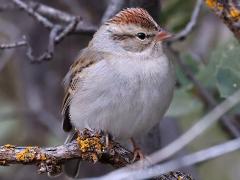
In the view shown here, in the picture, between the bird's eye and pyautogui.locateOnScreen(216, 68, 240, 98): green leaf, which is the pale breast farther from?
pyautogui.locateOnScreen(216, 68, 240, 98): green leaf

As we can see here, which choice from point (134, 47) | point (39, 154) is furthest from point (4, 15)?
point (39, 154)

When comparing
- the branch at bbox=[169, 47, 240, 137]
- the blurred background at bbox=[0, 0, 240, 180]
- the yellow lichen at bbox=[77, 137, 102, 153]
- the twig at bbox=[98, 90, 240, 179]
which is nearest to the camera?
the twig at bbox=[98, 90, 240, 179]

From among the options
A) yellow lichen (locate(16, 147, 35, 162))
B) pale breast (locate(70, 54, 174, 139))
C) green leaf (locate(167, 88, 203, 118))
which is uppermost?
green leaf (locate(167, 88, 203, 118))

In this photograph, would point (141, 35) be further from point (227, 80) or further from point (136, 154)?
point (136, 154)

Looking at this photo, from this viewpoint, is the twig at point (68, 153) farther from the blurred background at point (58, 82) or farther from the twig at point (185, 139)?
the blurred background at point (58, 82)

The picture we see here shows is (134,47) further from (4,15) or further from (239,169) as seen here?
(4,15)

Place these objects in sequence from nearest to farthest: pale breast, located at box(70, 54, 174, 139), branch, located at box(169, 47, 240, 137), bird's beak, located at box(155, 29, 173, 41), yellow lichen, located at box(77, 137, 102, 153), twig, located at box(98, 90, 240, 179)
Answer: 1. twig, located at box(98, 90, 240, 179)
2. yellow lichen, located at box(77, 137, 102, 153)
3. pale breast, located at box(70, 54, 174, 139)
4. bird's beak, located at box(155, 29, 173, 41)
5. branch, located at box(169, 47, 240, 137)

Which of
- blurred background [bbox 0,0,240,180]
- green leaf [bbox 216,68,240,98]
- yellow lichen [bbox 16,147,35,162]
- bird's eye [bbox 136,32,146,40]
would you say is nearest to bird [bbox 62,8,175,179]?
bird's eye [bbox 136,32,146,40]

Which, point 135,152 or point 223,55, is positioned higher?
point 223,55

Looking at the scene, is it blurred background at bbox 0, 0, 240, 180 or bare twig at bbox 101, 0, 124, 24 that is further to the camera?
blurred background at bbox 0, 0, 240, 180
